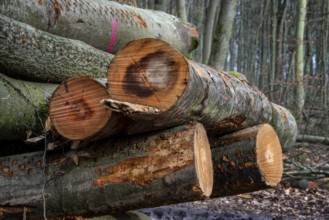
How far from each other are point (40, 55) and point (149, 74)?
3.84ft

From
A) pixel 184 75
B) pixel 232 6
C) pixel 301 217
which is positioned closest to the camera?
pixel 184 75

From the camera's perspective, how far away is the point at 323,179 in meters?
6.48

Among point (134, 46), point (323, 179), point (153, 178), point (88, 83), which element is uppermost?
point (134, 46)

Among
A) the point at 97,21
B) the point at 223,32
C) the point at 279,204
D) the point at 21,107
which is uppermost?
the point at 97,21

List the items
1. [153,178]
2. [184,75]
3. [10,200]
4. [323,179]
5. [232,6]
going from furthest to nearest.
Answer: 1. [232,6]
2. [323,179]
3. [10,200]
4. [153,178]
5. [184,75]

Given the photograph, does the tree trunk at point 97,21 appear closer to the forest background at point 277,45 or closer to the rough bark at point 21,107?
the rough bark at point 21,107

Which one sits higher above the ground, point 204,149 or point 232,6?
point 232,6

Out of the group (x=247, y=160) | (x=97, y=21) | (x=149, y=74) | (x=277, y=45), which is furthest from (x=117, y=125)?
(x=277, y=45)

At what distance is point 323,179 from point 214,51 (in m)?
2.78

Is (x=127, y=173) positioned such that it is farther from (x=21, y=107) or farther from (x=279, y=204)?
(x=279, y=204)

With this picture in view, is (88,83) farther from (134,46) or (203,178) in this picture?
(203,178)

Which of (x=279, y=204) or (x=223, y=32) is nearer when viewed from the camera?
(x=279, y=204)

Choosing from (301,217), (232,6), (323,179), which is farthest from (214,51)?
(301,217)

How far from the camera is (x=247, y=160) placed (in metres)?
3.23
